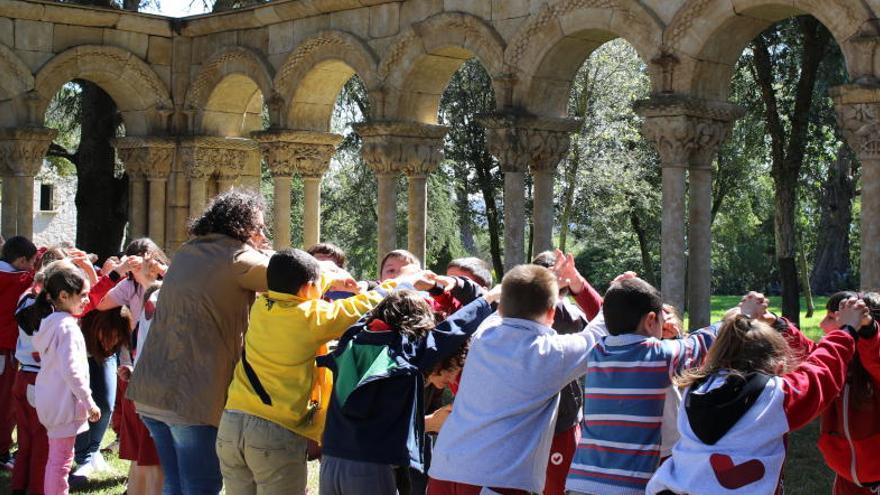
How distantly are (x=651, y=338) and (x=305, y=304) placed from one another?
143cm

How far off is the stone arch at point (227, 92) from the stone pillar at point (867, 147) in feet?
23.3

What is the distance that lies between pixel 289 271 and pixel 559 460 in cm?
150

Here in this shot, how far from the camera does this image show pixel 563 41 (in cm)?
1011

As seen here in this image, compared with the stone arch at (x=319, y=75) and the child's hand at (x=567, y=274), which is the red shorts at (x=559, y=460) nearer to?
the child's hand at (x=567, y=274)

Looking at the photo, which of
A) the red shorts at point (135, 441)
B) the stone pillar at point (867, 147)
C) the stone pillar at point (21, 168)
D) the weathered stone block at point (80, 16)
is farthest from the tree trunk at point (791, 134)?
the red shorts at point (135, 441)

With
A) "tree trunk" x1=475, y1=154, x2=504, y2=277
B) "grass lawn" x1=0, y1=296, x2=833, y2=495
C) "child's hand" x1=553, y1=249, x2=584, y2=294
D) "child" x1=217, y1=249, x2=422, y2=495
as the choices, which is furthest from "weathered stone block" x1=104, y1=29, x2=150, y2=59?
"child's hand" x1=553, y1=249, x2=584, y2=294

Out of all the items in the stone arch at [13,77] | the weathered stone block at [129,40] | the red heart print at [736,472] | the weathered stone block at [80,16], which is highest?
the weathered stone block at [80,16]

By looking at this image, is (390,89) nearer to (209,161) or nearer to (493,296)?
(209,161)

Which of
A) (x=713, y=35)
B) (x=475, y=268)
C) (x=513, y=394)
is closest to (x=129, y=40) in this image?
(x=713, y=35)

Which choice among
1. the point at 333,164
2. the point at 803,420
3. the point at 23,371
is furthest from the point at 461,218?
the point at 803,420

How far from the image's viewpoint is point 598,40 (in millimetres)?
10227

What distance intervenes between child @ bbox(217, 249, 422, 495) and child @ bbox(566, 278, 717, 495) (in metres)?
1.04

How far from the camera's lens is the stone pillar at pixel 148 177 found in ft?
46.6

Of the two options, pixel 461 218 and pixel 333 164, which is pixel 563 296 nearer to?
pixel 461 218
